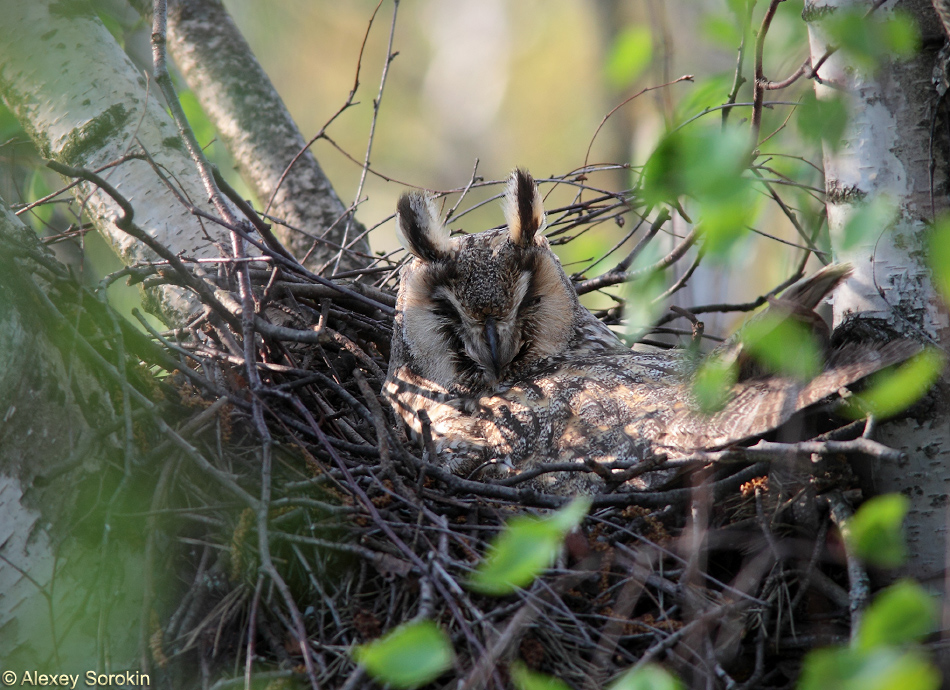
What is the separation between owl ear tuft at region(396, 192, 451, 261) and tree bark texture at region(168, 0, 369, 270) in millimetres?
810

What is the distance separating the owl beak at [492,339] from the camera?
1.98 metres

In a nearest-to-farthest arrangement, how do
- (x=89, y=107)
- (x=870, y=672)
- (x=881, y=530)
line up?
1. (x=870, y=672)
2. (x=881, y=530)
3. (x=89, y=107)

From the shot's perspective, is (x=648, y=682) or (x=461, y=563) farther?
(x=461, y=563)

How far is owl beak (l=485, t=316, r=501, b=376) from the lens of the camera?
198 centimetres

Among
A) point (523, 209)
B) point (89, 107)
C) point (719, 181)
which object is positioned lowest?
point (719, 181)

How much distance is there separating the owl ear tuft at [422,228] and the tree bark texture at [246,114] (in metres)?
0.81

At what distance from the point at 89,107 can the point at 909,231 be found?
2.39 meters

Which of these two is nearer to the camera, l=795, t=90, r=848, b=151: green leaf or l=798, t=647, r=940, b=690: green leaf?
l=798, t=647, r=940, b=690: green leaf

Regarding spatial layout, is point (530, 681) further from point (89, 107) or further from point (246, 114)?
point (246, 114)

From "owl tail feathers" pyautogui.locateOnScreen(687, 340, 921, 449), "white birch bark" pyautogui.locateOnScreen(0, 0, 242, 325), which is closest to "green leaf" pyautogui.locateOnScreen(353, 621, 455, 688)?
"owl tail feathers" pyautogui.locateOnScreen(687, 340, 921, 449)

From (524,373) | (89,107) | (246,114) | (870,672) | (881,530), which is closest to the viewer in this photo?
(870,672)

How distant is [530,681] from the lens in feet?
2.54

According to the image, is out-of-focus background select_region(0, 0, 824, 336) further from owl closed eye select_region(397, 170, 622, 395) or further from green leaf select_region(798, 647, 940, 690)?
green leaf select_region(798, 647, 940, 690)

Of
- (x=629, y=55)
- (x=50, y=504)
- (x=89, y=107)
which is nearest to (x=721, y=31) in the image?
(x=629, y=55)
